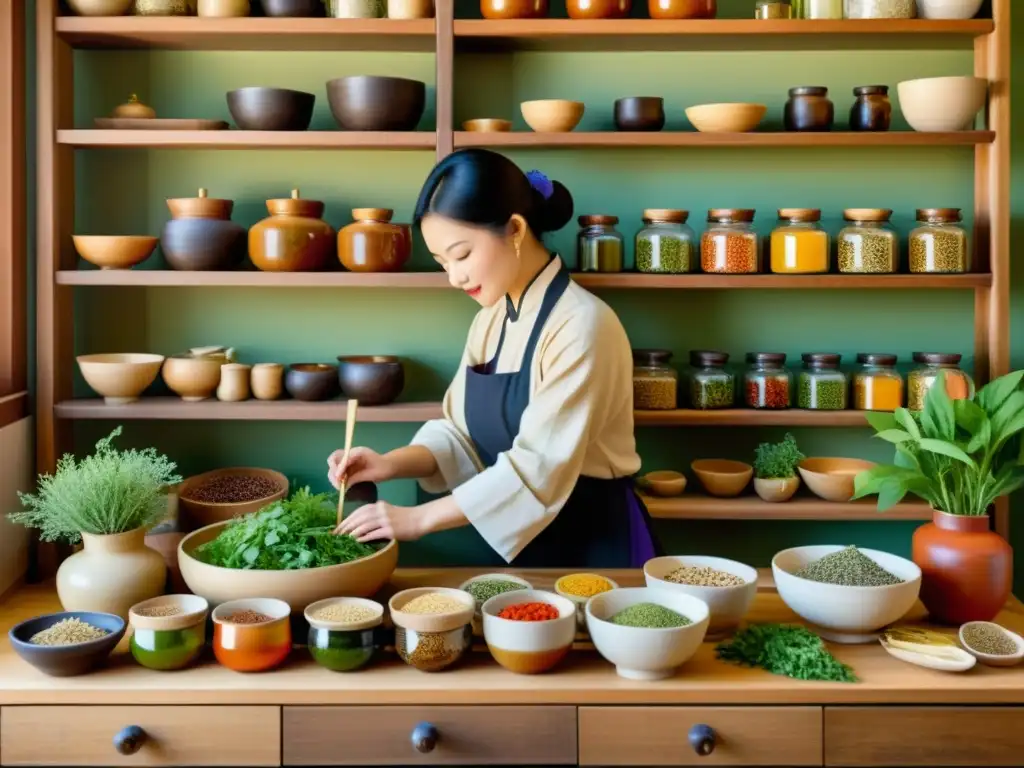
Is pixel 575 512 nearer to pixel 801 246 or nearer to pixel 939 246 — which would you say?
pixel 801 246

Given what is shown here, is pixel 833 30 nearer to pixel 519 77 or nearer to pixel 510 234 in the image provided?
pixel 519 77

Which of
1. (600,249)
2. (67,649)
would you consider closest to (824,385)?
(600,249)

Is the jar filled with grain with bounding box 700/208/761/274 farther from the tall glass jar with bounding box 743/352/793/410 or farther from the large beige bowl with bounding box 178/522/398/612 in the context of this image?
the large beige bowl with bounding box 178/522/398/612

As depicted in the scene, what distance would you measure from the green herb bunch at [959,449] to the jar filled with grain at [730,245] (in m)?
0.79

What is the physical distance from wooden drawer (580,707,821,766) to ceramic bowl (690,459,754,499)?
111cm

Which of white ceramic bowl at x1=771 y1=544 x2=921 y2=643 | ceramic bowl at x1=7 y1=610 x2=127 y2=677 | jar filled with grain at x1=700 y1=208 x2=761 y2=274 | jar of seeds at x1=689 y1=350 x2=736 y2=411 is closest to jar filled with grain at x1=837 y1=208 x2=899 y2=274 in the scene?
jar filled with grain at x1=700 y1=208 x2=761 y2=274

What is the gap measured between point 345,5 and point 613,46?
0.75 metres

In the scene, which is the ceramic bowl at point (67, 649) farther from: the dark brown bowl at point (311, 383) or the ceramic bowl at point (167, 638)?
the dark brown bowl at point (311, 383)

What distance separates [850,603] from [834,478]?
941mm

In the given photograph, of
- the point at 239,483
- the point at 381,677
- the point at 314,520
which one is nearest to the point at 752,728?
the point at 381,677

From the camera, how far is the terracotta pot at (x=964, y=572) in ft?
6.41

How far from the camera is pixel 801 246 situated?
270 cm

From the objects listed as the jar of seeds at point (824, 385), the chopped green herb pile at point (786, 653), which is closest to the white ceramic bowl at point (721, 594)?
the chopped green herb pile at point (786, 653)

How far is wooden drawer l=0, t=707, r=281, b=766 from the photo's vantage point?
1709 mm
